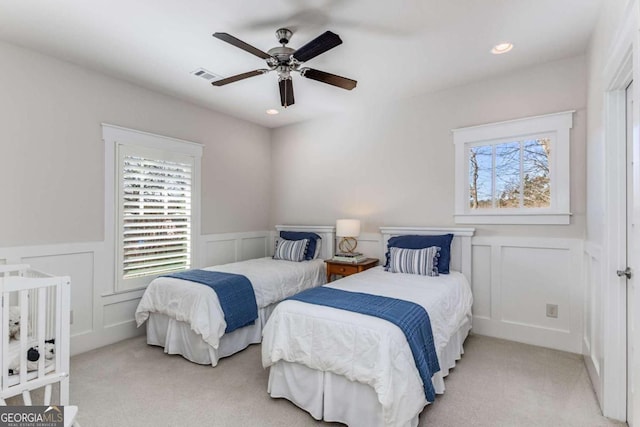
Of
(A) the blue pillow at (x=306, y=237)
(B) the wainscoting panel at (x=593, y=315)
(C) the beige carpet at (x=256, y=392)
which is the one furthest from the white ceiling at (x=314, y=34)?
(C) the beige carpet at (x=256, y=392)

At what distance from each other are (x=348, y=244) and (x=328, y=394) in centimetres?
256

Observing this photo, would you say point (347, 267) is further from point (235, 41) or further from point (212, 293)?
point (235, 41)

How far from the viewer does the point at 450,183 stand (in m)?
3.75

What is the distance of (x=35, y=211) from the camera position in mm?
2896

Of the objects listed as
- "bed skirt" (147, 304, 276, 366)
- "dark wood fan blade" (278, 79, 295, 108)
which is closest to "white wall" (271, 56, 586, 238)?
"dark wood fan blade" (278, 79, 295, 108)

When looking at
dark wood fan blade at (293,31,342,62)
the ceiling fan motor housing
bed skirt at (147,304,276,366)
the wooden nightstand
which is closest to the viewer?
dark wood fan blade at (293,31,342,62)

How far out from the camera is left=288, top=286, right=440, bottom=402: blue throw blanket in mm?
1967

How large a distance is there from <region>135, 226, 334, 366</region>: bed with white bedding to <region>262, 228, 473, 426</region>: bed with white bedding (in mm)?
755

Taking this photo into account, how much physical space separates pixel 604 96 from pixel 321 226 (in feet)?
10.8

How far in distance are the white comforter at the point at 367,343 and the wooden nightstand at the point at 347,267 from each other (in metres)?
1.16

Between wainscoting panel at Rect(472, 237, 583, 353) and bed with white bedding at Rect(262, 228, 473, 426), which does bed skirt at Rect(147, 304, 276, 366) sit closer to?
bed with white bedding at Rect(262, 228, 473, 426)

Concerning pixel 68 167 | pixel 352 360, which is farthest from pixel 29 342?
pixel 352 360

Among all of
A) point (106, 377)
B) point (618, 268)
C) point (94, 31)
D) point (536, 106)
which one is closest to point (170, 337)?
point (106, 377)

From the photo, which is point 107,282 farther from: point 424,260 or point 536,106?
point 536,106
